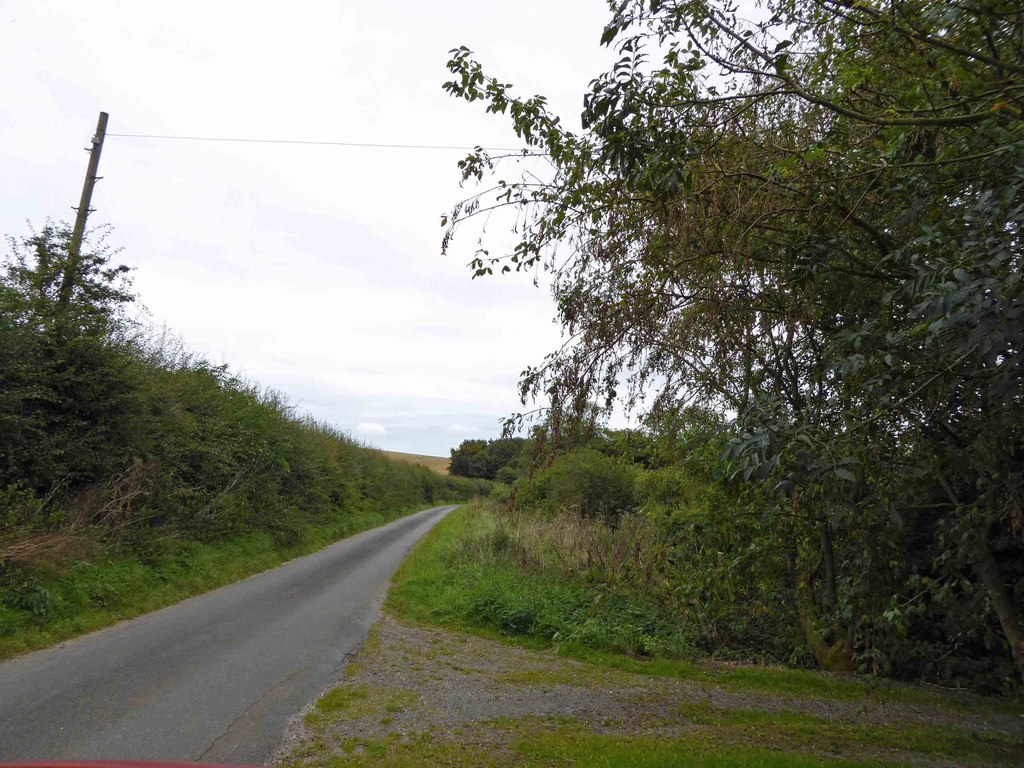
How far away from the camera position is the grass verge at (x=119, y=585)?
27.1ft

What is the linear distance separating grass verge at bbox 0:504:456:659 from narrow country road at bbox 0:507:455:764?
34cm

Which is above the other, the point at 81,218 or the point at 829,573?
the point at 81,218

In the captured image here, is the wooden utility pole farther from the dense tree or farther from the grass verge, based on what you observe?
the dense tree

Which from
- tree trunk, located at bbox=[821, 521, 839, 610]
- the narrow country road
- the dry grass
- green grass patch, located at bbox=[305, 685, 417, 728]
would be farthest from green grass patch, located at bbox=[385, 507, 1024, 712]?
green grass patch, located at bbox=[305, 685, 417, 728]

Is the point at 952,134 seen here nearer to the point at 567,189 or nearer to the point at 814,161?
the point at 814,161

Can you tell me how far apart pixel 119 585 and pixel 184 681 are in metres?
4.74

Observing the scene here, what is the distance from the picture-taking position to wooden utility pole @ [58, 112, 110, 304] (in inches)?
477

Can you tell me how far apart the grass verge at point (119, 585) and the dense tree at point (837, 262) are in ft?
22.7

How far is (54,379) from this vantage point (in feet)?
37.0

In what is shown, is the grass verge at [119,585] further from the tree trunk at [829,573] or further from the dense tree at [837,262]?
the tree trunk at [829,573]

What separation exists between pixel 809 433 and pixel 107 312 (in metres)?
12.6

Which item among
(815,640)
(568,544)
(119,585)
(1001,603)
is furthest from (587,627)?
(119,585)

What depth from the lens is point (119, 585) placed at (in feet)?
34.6

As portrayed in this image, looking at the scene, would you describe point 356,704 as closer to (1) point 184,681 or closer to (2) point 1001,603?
(1) point 184,681
